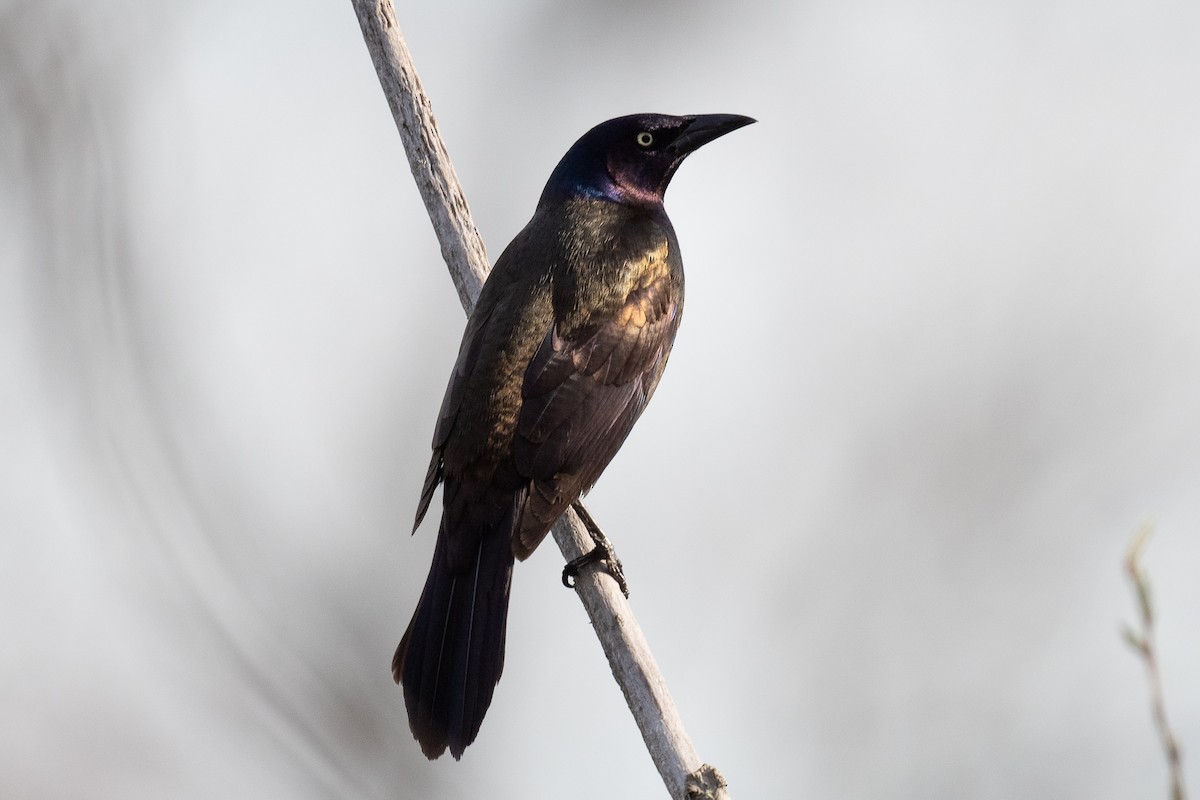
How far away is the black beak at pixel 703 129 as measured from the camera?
4.62 meters

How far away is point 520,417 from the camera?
365 centimetres

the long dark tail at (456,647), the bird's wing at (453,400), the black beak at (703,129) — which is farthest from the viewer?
the black beak at (703,129)

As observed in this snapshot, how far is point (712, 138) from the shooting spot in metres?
4.70

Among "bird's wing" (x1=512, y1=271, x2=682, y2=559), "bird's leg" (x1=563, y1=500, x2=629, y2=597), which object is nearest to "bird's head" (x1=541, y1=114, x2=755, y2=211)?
"bird's wing" (x1=512, y1=271, x2=682, y2=559)

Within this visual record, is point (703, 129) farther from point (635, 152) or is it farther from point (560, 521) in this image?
point (560, 521)

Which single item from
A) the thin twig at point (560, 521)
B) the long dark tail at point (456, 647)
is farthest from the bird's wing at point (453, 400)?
the thin twig at point (560, 521)

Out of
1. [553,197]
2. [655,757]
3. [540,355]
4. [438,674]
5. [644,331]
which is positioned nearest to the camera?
[655,757]

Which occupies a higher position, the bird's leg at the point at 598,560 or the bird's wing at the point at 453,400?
the bird's wing at the point at 453,400

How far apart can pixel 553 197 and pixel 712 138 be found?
0.68 m


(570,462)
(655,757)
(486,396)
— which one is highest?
(486,396)

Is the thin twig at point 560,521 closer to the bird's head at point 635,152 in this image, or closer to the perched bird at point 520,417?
the perched bird at point 520,417

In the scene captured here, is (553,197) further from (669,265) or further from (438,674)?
(438,674)

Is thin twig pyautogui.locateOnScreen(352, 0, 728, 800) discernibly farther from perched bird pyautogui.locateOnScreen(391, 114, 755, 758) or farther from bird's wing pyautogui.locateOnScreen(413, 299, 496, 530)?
bird's wing pyautogui.locateOnScreen(413, 299, 496, 530)

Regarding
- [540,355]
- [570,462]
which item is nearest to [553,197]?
[540,355]
